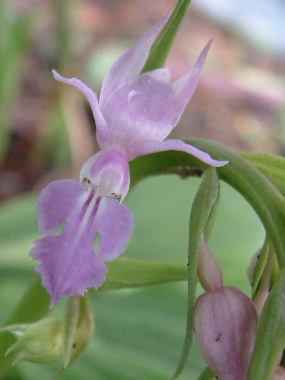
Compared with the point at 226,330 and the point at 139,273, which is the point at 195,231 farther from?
the point at 139,273


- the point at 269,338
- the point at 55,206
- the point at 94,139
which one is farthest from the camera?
the point at 94,139

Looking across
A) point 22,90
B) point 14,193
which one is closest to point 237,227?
point 14,193

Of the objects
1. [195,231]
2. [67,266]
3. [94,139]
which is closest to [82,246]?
[67,266]

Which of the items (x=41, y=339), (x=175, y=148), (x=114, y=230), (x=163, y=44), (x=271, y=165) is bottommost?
(x=41, y=339)

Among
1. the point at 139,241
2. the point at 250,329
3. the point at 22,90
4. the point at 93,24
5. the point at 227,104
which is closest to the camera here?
the point at 250,329

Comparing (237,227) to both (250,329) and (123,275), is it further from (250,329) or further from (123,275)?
(250,329)

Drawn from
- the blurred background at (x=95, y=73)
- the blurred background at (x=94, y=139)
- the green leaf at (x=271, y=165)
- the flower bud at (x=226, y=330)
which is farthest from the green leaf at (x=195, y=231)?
the blurred background at (x=95, y=73)

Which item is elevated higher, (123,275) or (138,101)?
(138,101)
